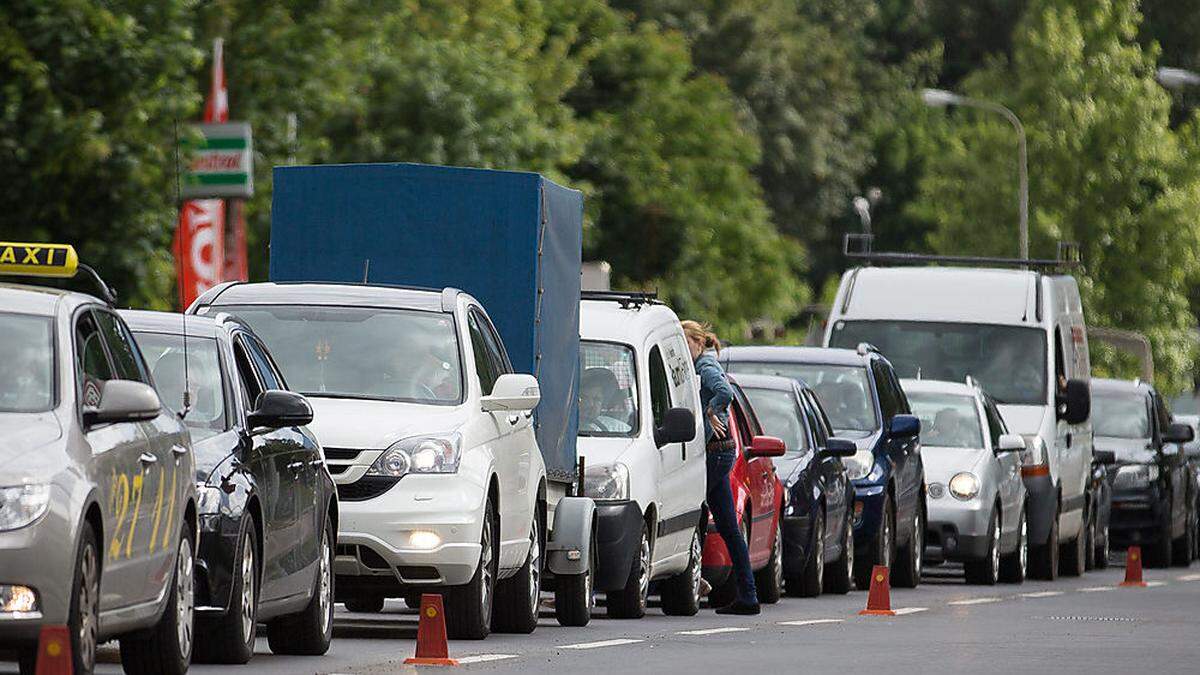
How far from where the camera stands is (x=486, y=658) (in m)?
14.0

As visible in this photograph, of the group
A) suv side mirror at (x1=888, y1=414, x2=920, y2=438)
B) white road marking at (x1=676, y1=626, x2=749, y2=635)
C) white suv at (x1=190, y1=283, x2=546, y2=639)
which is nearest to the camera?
white suv at (x1=190, y1=283, x2=546, y2=639)

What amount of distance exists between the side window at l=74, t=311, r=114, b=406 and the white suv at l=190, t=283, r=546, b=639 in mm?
3504

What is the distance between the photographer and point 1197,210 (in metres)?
66.8

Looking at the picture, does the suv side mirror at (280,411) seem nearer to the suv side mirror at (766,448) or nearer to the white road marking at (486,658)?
the white road marking at (486,658)

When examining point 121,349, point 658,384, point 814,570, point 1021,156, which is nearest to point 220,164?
point 814,570

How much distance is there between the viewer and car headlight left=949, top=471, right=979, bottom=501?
25.7 metres

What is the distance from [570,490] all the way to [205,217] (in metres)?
15.3

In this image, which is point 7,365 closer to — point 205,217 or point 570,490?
point 570,490

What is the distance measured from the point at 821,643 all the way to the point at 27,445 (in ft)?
20.7

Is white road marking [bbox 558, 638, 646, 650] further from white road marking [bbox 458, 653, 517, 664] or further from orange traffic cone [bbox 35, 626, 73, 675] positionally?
orange traffic cone [bbox 35, 626, 73, 675]

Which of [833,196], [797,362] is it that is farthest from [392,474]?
[833,196]

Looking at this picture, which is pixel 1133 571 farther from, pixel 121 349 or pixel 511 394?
pixel 121 349

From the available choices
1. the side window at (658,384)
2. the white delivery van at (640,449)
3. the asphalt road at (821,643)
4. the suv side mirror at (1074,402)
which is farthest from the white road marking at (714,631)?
the suv side mirror at (1074,402)

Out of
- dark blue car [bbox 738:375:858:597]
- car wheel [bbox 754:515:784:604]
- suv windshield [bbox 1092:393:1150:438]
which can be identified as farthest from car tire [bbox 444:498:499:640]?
suv windshield [bbox 1092:393:1150:438]
